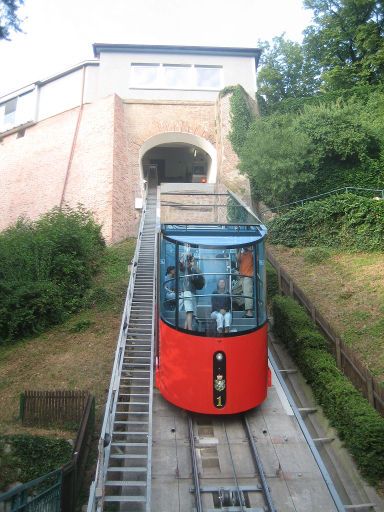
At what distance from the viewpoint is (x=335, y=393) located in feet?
27.5

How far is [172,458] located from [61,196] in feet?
54.7

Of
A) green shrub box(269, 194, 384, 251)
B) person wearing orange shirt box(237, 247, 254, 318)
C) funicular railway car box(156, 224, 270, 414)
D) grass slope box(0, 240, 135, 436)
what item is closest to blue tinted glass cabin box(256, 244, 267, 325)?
funicular railway car box(156, 224, 270, 414)

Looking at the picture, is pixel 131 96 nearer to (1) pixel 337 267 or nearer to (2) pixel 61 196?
(2) pixel 61 196

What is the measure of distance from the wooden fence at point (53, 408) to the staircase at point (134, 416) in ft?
2.71

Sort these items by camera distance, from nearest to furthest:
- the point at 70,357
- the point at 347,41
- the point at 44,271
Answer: the point at 70,357
the point at 44,271
the point at 347,41

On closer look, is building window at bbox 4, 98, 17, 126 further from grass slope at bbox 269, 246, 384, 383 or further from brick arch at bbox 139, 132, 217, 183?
grass slope at bbox 269, 246, 384, 383

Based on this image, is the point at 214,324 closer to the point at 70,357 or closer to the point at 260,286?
the point at 260,286

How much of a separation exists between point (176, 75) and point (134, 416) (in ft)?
67.1

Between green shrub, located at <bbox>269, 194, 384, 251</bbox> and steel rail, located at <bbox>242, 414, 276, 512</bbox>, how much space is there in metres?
9.91

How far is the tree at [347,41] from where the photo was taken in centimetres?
2522

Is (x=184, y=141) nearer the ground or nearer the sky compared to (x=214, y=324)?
nearer the sky

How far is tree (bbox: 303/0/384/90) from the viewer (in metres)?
25.2

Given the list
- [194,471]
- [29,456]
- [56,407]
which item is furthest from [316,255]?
[29,456]

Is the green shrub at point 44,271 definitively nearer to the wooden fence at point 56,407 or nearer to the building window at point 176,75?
the wooden fence at point 56,407
